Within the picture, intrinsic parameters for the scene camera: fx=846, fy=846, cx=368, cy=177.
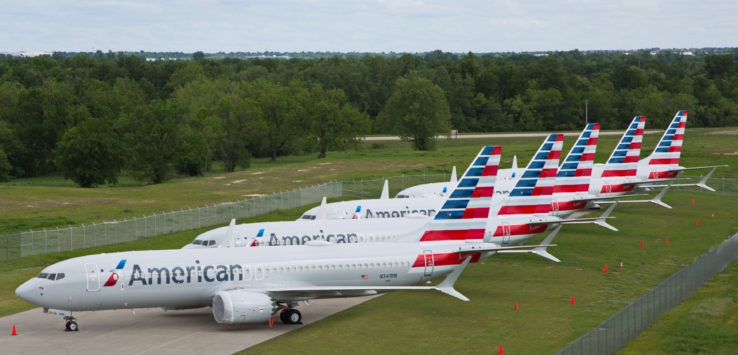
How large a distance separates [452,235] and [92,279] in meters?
19.8

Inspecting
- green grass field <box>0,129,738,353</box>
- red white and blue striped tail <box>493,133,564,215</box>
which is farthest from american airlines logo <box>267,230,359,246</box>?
red white and blue striped tail <box>493,133,564,215</box>

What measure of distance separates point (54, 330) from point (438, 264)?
67.0ft

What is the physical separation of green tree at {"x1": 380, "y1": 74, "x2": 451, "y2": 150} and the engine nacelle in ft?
397

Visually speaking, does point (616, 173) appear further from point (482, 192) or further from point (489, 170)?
point (482, 192)

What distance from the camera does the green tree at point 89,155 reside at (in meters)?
133

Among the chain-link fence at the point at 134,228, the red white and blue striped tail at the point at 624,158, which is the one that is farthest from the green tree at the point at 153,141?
the red white and blue striped tail at the point at 624,158

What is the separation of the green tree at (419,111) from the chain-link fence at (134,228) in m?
70.3

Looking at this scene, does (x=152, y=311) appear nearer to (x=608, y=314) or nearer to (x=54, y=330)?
(x=54, y=330)

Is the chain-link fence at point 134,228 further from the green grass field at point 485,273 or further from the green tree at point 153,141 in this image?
the green tree at point 153,141

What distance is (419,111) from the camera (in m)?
→ 162

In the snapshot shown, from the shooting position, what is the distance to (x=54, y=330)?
42.6 metres

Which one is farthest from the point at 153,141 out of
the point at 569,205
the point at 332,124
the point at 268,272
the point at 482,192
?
the point at 268,272

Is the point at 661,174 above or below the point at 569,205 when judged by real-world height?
above

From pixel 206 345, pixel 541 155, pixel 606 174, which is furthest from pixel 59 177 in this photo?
pixel 206 345
